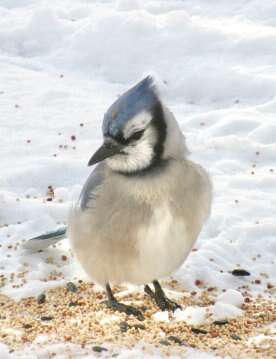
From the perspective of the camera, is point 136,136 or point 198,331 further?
point 198,331

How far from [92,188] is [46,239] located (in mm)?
916

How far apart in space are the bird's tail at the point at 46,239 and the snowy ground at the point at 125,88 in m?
0.08

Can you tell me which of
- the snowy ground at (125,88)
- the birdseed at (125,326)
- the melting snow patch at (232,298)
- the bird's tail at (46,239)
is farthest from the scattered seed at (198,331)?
the bird's tail at (46,239)

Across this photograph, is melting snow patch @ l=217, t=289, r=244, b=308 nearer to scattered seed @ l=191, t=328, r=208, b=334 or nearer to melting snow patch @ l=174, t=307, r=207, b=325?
melting snow patch @ l=174, t=307, r=207, b=325

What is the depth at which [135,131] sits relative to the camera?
146 inches

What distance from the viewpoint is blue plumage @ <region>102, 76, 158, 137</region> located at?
368cm

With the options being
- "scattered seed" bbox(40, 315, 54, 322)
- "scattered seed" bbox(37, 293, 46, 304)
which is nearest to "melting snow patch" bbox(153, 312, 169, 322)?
"scattered seed" bbox(40, 315, 54, 322)

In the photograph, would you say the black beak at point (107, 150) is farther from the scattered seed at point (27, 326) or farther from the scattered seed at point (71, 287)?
the scattered seed at point (71, 287)

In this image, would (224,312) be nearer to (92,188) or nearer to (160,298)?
(160,298)

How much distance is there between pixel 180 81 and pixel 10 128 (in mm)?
1546

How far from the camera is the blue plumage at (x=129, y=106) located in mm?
3680

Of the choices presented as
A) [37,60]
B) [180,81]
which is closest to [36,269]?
[180,81]

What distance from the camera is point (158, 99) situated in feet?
12.4

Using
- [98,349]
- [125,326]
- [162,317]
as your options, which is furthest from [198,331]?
[98,349]
